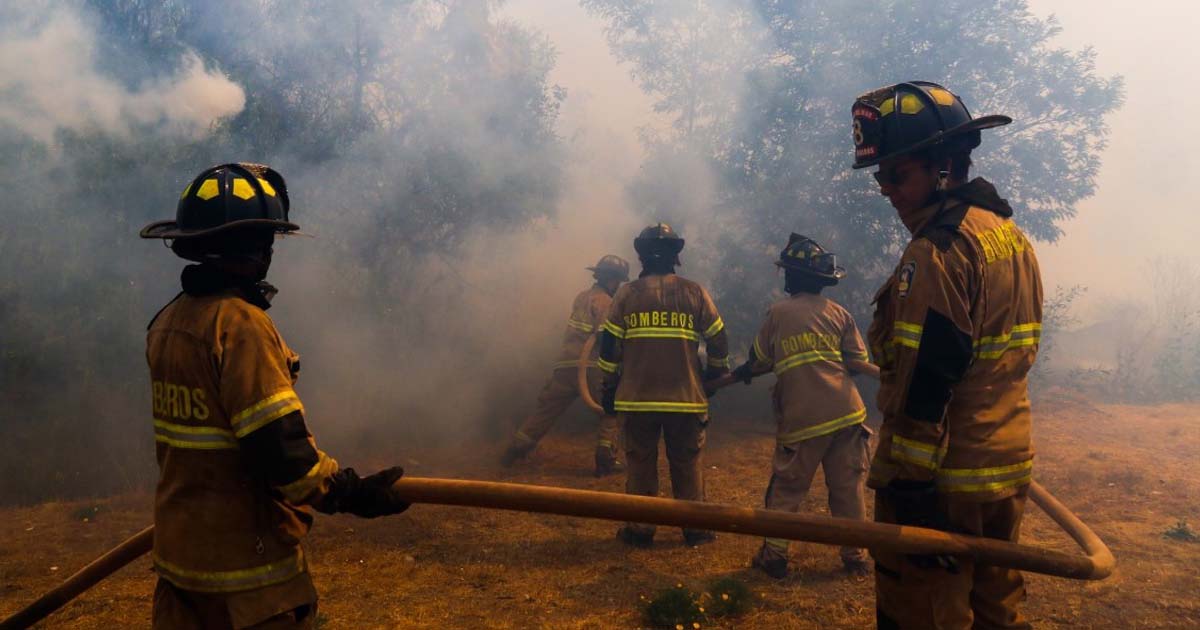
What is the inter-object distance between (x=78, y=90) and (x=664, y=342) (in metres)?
7.08

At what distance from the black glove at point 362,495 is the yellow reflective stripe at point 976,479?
1.87 metres

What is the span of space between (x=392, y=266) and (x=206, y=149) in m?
2.57

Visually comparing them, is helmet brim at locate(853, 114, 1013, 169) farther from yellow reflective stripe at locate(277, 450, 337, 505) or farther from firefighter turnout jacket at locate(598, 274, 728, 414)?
firefighter turnout jacket at locate(598, 274, 728, 414)

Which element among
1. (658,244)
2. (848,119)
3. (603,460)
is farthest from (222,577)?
(848,119)

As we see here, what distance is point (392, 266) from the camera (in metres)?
9.94

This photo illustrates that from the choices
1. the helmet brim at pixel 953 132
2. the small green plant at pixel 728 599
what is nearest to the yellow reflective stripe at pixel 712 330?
the small green plant at pixel 728 599

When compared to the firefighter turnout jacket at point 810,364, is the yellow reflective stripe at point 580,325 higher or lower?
higher

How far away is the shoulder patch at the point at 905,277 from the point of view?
2559 mm

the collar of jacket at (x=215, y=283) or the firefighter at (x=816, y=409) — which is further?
the firefighter at (x=816, y=409)

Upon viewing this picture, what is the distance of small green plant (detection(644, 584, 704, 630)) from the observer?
4254 mm

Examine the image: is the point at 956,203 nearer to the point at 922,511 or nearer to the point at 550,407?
the point at 922,511

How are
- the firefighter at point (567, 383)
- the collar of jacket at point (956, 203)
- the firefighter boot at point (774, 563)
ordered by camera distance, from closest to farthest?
the collar of jacket at point (956, 203) → the firefighter boot at point (774, 563) → the firefighter at point (567, 383)

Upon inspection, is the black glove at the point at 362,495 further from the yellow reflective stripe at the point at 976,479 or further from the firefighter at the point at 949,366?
the yellow reflective stripe at the point at 976,479

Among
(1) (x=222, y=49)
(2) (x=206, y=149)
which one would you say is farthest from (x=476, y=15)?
(2) (x=206, y=149)
